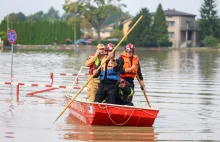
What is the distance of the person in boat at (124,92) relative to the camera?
14570 mm

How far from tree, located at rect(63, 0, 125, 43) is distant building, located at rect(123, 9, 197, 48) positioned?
8978 mm

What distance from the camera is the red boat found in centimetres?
1409

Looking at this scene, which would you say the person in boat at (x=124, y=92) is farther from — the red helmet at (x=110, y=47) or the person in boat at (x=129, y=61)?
the red helmet at (x=110, y=47)

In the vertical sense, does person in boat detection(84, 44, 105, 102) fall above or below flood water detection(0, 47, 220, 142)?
above

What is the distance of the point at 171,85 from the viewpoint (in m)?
26.5

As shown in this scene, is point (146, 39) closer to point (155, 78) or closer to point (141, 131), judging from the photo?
point (155, 78)

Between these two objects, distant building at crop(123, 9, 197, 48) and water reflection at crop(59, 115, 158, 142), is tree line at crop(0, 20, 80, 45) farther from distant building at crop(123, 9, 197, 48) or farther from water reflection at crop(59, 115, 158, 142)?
water reflection at crop(59, 115, 158, 142)

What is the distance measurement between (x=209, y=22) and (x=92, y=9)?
22153 millimetres

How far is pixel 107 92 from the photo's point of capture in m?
14.6

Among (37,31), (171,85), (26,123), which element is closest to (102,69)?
(26,123)

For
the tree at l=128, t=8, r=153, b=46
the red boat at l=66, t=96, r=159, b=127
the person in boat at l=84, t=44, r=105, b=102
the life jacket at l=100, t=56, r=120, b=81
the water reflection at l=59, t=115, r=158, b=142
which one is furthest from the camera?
the tree at l=128, t=8, r=153, b=46

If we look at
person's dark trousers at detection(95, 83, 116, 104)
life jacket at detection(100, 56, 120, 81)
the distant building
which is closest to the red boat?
person's dark trousers at detection(95, 83, 116, 104)

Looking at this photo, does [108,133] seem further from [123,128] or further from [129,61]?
[129,61]

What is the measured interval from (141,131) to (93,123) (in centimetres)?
111
